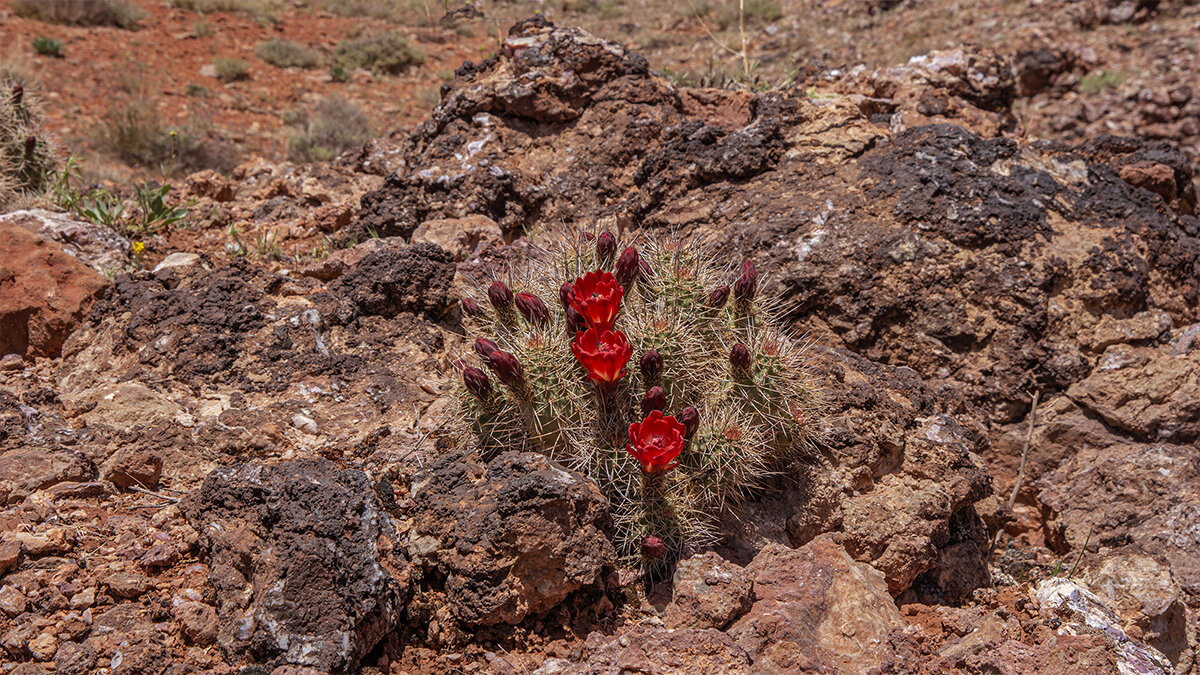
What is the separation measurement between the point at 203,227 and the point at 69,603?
9.47ft

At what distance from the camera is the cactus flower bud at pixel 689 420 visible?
101 inches

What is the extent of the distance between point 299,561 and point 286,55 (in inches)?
433

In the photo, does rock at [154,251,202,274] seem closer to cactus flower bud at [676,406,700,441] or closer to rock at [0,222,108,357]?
rock at [0,222,108,357]

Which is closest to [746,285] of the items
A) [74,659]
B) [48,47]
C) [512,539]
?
[512,539]

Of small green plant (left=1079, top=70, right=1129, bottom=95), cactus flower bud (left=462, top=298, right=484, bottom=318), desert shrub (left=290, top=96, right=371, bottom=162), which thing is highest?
cactus flower bud (left=462, top=298, right=484, bottom=318)

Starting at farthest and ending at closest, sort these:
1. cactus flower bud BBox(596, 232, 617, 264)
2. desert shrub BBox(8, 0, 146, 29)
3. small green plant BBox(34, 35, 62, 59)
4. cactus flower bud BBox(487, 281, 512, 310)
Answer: desert shrub BBox(8, 0, 146, 29) < small green plant BBox(34, 35, 62, 59) < cactus flower bud BBox(596, 232, 617, 264) < cactus flower bud BBox(487, 281, 512, 310)

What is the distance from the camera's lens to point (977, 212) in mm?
3654

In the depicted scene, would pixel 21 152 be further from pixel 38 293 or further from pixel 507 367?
pixel 507 367

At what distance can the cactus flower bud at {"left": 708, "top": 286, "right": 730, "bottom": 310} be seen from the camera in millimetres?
2893

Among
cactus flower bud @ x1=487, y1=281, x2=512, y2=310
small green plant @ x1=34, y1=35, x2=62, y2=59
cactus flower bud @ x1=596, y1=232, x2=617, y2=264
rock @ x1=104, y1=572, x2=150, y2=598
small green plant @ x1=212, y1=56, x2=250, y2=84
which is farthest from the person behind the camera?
small green plant @ x1=212, y1=56, x2=250, y2=84

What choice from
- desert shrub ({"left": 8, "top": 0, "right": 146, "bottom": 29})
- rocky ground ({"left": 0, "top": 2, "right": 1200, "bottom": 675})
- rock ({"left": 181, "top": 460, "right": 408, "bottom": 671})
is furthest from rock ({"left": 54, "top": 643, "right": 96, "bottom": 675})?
desert shrub ({"left": 8, "top": 0, "right": 146, "bottom": 29})

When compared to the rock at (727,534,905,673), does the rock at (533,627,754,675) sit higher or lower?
higher

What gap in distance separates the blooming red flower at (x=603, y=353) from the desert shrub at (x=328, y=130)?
605cm

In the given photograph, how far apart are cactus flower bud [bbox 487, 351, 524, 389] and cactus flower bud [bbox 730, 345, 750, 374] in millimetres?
766
